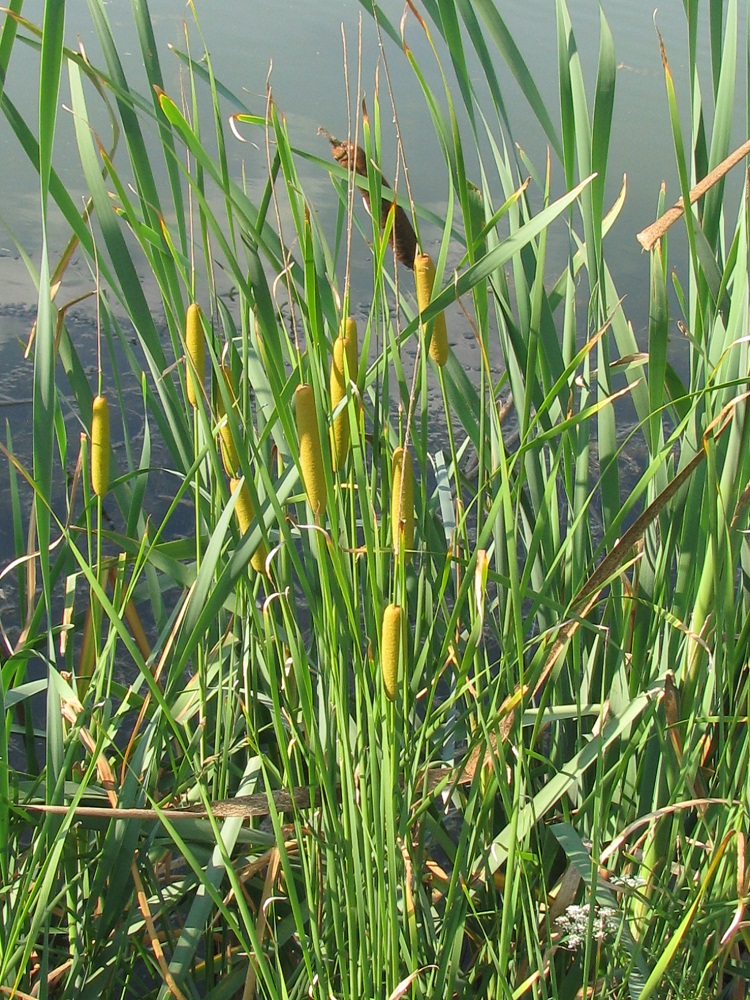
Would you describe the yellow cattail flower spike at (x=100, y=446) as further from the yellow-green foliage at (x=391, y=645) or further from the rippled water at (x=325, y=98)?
the rippled water at (x=325, y=98)

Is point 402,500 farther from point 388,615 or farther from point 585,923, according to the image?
point 585,923

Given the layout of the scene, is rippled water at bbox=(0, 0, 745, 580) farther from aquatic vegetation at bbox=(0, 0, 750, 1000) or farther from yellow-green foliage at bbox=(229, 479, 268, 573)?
yellow-green foliage at bbox=(229, 479, 268, 573)

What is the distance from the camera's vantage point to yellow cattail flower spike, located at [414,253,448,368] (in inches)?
23.5

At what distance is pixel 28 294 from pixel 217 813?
2.45 meters

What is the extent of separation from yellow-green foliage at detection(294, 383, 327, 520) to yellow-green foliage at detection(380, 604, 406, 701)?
0.07m

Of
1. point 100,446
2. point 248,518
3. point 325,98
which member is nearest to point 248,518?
point 248,518

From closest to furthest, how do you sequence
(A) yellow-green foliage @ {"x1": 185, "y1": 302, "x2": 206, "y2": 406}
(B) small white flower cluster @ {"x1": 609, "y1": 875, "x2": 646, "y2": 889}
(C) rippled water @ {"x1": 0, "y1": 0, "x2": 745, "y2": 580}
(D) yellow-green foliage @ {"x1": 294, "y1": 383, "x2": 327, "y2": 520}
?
(D) yellow-green foliage @ {"x1": 294, "y1": 383, "x2": 327, "y2": 520}
(A) yellow-green foliage @ {"x1": 185, "y1": 302, "x2": 206, "y2": 406}
(B) small white flower cluster @ {"x1": 609, "y1": 875, "x2": 646, "y2": 889}
(C) rippled water @ {"x1": 0, "y1": 0, "x2": 745, "y2": 580}

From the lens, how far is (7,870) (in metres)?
0.76

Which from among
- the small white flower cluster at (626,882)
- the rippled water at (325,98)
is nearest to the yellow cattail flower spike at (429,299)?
the small white flower cluster at (626,882)

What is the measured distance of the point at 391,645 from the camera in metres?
0.54

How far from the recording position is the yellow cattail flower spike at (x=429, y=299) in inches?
23.5

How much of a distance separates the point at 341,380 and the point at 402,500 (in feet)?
0.27

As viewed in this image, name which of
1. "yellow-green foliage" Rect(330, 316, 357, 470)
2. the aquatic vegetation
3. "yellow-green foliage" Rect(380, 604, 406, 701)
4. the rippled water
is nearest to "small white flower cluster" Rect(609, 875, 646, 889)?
the aquatic vegetation

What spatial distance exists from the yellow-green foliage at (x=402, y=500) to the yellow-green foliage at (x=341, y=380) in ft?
0.11
